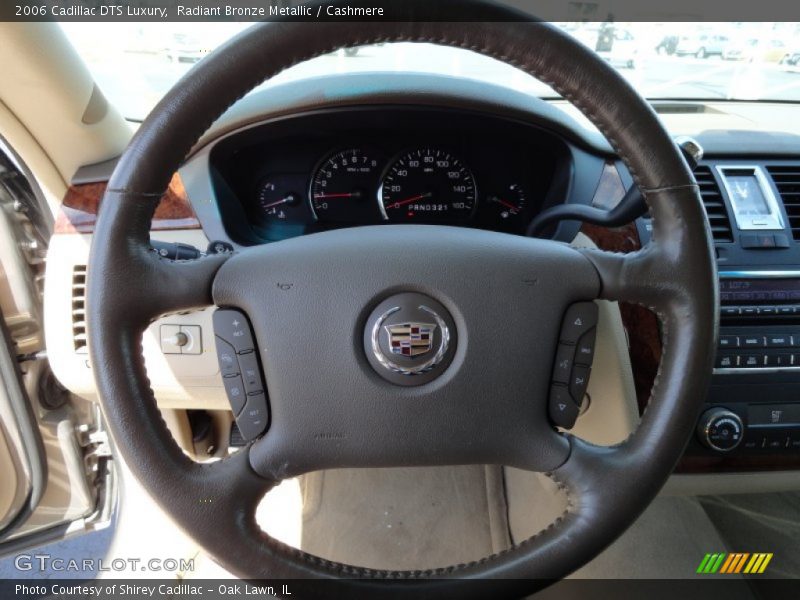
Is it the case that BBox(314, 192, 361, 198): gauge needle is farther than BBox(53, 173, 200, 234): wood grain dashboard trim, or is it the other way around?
BBox(314, 192, 361, 198): gauge needle

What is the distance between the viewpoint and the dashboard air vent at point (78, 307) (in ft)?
4.36

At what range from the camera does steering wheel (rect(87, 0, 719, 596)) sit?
2.51 feet

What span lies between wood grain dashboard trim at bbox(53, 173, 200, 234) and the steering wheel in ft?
1.70

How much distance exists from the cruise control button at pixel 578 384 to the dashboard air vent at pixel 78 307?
1.02 meters

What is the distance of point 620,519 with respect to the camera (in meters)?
0.82

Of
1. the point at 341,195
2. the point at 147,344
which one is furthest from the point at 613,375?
the point at 147,344

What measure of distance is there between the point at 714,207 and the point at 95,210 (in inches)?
55.0

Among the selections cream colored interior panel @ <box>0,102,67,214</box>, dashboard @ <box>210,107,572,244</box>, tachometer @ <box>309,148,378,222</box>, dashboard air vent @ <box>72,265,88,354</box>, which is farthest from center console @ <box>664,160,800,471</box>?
cream colored interior panel @ <box>0,102,67,214</box>

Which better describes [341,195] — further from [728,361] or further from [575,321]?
[728,361]

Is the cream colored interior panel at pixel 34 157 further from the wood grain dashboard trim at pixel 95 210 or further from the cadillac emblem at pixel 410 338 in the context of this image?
the cadillac emblem at pixel 410 338

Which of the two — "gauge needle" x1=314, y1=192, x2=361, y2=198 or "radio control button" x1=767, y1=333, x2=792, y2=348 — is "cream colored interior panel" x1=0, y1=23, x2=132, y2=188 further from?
"radio control button" x1=767, y1=333, x2=792, y2=348

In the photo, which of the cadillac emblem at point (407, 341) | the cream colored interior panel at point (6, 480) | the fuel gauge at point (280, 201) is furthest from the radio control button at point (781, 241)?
the cream colored interior panel at point (6, 480)

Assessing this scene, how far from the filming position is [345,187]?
60.3 inches

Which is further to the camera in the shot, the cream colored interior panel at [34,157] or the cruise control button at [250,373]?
the cream colored interior panel at [34,157]
